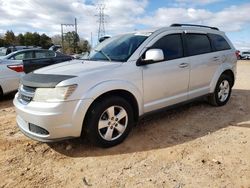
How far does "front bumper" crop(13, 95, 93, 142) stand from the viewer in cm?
329

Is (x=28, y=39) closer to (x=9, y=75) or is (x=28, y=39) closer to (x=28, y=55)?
(x=28, y=55)

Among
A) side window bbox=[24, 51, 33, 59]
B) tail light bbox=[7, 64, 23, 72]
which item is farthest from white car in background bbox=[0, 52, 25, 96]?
side window bbox=[24, 51, 33, 59]

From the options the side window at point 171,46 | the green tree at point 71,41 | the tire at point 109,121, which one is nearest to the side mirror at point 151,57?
the side window at point 171,46

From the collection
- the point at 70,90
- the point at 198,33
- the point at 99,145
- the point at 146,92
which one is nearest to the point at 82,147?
the point at 99,145

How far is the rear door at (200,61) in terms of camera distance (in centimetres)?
495

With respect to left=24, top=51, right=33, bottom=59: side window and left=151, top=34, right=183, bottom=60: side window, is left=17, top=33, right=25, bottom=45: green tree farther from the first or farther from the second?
left=151, top=34, right=183, bottom=60: side window

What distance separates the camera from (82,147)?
3879 millimetres

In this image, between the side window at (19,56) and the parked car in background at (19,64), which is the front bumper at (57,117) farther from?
the side window at (19,56)

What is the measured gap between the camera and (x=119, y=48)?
442cm

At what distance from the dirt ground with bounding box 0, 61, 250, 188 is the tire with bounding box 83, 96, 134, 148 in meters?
0.17

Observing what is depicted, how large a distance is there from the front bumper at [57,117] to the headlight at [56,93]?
0.19 feet

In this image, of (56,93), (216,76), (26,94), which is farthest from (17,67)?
(216,76)

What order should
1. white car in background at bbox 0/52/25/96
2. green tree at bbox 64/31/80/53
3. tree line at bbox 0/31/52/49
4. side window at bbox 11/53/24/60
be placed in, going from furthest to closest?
1. green tree at bbox 64/31/80/53
2. tree line at bbox 0/31/52/49
3. side window at bbox 11/53/24/60
4. white car in background at bbox 0/52/25/96

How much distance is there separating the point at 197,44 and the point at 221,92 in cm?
140
